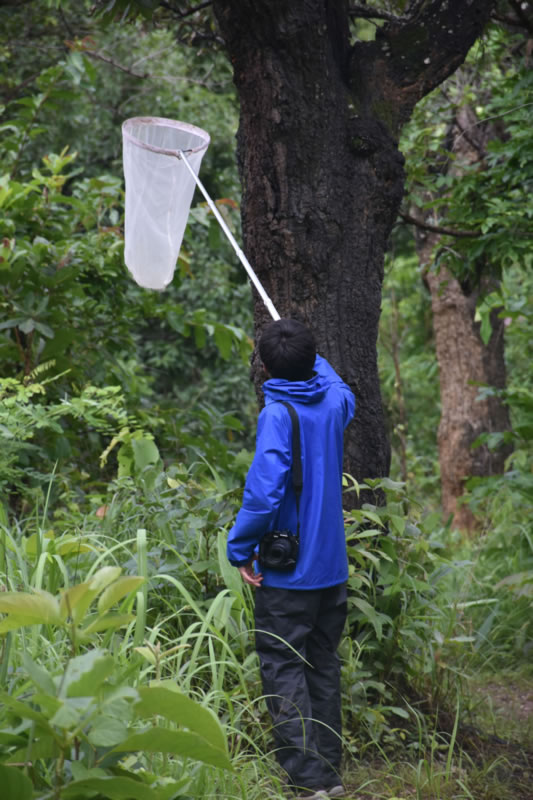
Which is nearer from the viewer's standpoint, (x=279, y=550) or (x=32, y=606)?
(x=32, y=606)

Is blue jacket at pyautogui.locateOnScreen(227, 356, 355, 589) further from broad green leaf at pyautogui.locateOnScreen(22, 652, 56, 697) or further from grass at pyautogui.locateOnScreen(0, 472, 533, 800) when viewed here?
broad green leaf at pyautogui.locateOnScreen(22, 652, 56, 697)

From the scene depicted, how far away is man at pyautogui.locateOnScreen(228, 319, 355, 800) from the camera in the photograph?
10.1 ft

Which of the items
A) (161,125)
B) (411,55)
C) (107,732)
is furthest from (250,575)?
(411,55)

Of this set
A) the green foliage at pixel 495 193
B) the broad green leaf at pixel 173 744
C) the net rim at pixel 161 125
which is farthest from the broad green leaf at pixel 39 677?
the green foliage at pixel 495 193

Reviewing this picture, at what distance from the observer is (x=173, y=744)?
6.32 ft

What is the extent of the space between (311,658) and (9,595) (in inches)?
70.4

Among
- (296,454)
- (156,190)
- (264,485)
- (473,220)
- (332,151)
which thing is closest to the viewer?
(264,485)

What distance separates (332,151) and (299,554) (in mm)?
1808

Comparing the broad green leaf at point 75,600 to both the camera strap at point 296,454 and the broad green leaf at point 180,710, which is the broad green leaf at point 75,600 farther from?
the camera strap at point 296,454

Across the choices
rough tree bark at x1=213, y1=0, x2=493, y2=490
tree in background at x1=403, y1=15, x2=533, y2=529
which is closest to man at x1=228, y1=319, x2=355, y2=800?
rough tree bark at x1=213, y1=0, x2=493, y2=490

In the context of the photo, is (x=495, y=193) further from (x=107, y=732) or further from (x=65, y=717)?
(x=65, y=717)

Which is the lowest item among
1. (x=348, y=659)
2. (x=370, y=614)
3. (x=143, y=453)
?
(x=348, y=659)

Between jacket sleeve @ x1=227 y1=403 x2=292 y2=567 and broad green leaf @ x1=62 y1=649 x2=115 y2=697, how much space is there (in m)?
1.28

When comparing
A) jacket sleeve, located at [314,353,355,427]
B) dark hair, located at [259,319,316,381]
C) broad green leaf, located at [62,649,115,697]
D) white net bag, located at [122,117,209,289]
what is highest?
white net bag, located at [122,117,209,289]
